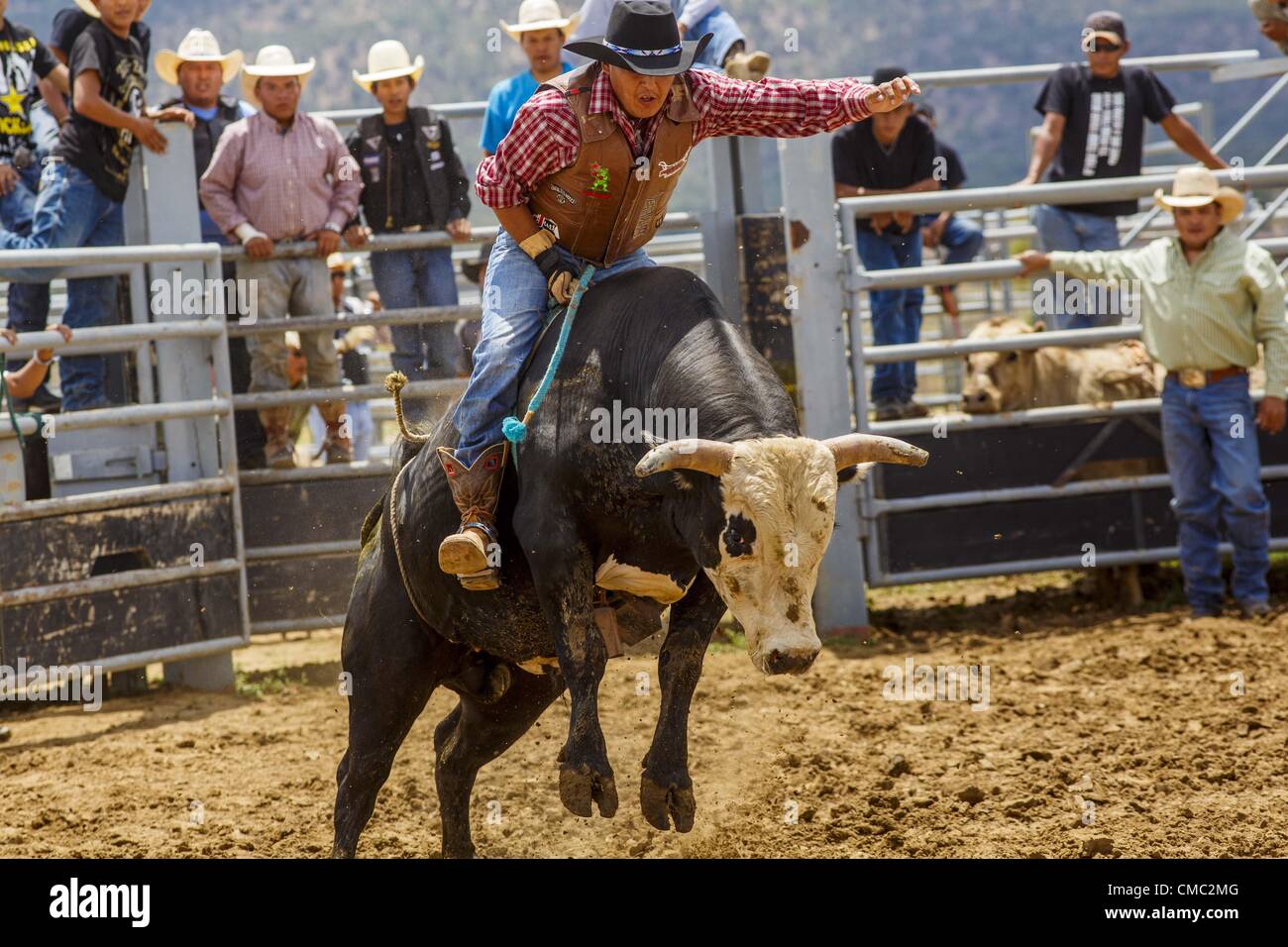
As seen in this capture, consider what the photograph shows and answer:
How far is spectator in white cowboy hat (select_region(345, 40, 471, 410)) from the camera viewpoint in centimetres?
852

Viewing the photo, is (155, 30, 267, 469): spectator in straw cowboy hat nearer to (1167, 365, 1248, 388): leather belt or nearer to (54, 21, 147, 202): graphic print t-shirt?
(54, 21, 147, 202): graphic print t-shirt

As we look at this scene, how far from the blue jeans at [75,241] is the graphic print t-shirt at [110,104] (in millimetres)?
79

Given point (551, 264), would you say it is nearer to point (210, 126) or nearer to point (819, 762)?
point (819, 762)

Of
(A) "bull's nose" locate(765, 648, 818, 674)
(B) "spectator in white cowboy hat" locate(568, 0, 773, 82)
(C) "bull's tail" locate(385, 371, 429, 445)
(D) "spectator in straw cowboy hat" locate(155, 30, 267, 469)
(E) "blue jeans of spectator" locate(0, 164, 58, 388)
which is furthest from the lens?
(D) "spectator in straw cowboy hat" locate(155, 30, 267, 469)

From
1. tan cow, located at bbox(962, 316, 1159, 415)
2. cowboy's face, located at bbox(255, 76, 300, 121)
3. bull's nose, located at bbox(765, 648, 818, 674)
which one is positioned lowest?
bull's nose, located at bbox(765, 648, 818, 674)

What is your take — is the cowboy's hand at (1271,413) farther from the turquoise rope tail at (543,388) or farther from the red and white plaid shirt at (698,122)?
the turquoise rope tail at (543,388)

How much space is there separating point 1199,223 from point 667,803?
5333mm

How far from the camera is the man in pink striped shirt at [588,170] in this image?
4.60m

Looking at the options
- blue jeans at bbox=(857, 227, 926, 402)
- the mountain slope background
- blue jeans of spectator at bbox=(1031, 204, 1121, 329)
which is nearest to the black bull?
blue jeans at bbox=(857, 227, 926, 402)

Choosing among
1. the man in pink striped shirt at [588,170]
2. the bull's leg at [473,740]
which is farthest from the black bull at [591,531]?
the bull's leg at [473,740]

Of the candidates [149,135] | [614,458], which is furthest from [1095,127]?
[614,458]

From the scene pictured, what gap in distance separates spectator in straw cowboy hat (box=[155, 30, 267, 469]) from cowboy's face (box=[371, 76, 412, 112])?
2.77ft

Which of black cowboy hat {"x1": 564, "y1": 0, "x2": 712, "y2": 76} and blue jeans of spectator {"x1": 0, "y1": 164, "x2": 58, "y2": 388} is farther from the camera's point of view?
blue jeans of spectator {"x1": 0, "y1": 164, "x2": 58, "y2": 388}
